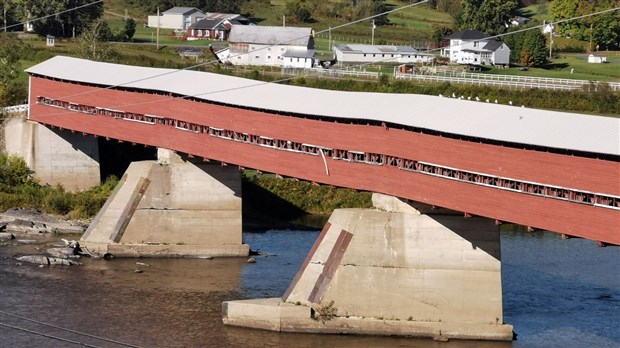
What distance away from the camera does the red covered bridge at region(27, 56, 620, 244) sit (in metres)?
46.2

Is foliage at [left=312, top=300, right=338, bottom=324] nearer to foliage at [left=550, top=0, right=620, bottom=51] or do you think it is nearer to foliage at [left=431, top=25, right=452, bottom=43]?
foliage at [left=550, top=0, right=620, bottom=51]

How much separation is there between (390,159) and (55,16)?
70.5 meters

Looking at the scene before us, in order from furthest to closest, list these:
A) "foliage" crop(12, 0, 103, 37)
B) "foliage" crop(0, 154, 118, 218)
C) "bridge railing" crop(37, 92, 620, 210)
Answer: "foliage" crop(12, 0, 103, 37)
"foliage" crop(0, 154, 118, 218)
"bridge railing" crop(37, 92, 620, 210)

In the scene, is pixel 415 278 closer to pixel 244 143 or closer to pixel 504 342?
pixel 504 342

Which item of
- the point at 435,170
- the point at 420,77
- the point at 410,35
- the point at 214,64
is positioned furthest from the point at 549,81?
the point at 435,170

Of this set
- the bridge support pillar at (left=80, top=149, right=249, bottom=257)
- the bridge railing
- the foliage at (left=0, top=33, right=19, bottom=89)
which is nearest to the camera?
the bridge railing

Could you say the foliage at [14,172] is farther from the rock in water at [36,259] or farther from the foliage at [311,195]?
the rock in water at [36,259]

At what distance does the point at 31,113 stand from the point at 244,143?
2088 cm

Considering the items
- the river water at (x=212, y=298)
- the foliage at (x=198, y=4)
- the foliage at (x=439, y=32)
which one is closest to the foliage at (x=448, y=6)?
the foliage at (x=439, y=32)

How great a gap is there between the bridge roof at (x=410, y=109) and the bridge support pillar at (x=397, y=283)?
3.42m

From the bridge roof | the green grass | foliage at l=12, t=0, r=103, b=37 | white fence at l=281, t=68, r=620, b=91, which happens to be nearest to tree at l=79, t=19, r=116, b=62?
white fence at l=281, t=68, r=620, b=91

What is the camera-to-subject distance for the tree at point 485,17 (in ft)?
420

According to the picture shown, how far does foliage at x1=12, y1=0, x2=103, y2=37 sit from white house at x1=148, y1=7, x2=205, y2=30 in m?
13.3

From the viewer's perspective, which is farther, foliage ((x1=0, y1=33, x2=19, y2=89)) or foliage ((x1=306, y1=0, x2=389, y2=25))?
foliage ((x1=306, y1=0, x2=389, y2=25))
